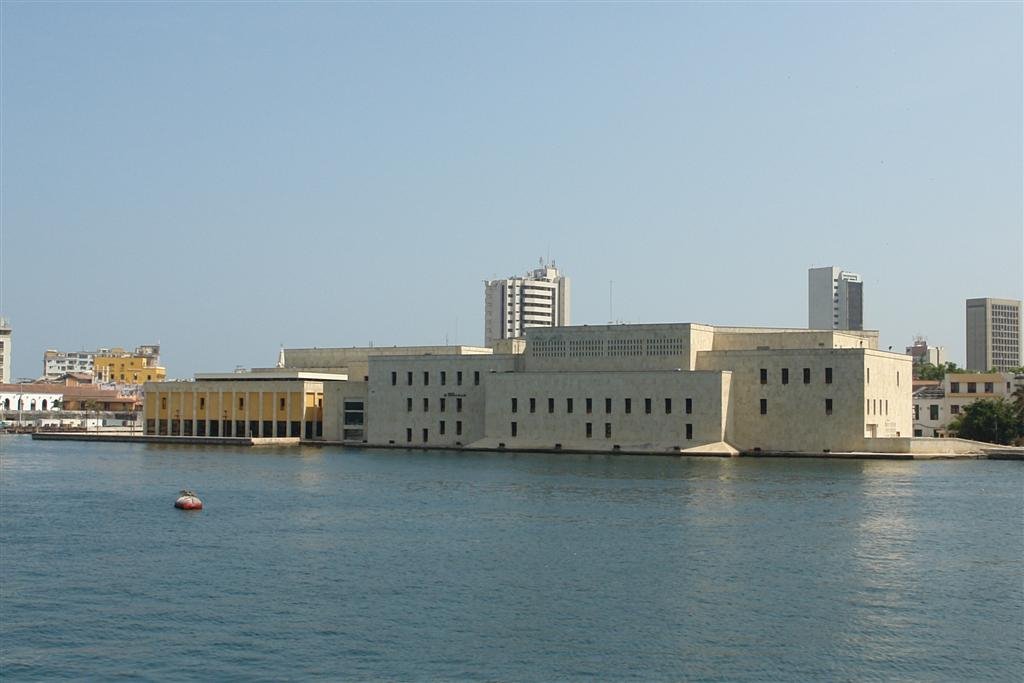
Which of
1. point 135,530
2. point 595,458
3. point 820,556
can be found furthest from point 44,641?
point 595,458

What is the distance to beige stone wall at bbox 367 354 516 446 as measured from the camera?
102m

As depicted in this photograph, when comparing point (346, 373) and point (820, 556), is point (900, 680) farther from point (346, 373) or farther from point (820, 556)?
point (346, 373)

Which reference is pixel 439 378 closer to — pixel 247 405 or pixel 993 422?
pixel 247 405

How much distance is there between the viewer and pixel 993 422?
3787 inches

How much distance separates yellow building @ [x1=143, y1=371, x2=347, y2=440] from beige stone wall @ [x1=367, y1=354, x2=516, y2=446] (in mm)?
7785

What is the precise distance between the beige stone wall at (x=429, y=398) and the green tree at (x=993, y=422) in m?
35.5

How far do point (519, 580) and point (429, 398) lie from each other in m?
66.2

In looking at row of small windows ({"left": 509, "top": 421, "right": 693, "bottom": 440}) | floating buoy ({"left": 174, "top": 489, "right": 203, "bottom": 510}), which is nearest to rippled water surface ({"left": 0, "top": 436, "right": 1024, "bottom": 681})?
floating buoy ({"left": 174, "top": 489, "right": 203, "bottom": 510})

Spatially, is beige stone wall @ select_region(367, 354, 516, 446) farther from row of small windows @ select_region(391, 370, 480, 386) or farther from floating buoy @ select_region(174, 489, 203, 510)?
floating buoy @ select_region(174, 489, 203, 510)

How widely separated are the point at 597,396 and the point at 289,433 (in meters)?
32.1

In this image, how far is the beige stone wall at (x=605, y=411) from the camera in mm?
89438

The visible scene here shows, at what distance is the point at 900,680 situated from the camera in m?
27.2


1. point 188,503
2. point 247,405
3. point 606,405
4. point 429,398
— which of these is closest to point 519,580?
point 188,503

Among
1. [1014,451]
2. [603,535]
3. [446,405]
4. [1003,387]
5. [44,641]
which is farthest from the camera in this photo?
[1003,387]
